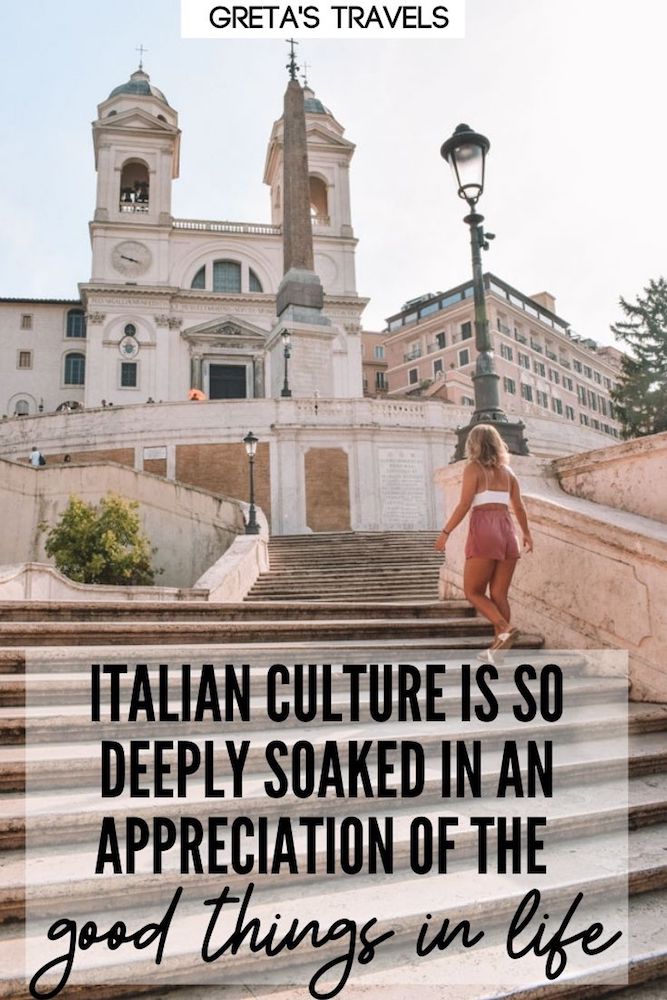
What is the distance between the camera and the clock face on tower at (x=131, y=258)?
40.0m

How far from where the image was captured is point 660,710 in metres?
4.38

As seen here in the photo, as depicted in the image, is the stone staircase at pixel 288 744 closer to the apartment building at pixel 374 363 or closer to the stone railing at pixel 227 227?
the stone railing at pixel 227 227

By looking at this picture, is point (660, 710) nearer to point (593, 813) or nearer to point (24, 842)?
point (593, 813)

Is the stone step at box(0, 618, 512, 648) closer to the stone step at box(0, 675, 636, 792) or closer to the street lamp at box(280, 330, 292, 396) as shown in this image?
the stone step at box(0, 675, 636, 792)

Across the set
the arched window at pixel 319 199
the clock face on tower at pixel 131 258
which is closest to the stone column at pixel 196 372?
the clock face on tower at pixel 131 258

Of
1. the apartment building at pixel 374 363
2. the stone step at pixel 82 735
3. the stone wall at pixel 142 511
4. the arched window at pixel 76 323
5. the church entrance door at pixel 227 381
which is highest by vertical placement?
the apartment building at pixel 374 363

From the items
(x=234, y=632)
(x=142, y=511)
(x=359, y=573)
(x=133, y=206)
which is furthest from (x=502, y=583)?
(x=133, y=206)

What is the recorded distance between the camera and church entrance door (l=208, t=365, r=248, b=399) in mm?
39906

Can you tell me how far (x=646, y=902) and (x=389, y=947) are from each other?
3.58 feet

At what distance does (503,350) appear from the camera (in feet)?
204

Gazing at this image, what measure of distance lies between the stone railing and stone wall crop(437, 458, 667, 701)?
40339 millimetres

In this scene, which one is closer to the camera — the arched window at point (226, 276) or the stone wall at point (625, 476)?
the stone wall at point (625, 476)

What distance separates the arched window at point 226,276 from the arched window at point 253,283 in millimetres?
594

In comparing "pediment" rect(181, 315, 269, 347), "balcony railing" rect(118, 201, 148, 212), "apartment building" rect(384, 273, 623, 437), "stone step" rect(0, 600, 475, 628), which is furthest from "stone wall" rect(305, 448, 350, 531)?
"apartment building" rect(384, 273, 623, 437)
